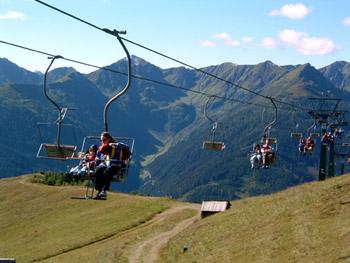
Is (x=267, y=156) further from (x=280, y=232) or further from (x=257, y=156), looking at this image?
(x=280, y=232)

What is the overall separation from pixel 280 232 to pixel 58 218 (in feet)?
181

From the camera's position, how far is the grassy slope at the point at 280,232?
3762 cm

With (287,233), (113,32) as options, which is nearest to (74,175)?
(113,32)

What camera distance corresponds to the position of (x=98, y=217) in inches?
3415

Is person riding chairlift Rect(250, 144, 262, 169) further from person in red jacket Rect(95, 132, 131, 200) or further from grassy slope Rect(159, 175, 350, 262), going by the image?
person in red jacket Rect(95, 132, 131, 200)

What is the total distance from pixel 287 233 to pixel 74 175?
19.6 metres

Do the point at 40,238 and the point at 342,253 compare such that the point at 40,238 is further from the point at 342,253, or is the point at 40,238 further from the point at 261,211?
the point at 342,253

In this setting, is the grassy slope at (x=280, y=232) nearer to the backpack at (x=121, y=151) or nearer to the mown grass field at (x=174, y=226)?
the mown grass field at (x=174, y=226)

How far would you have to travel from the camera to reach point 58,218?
9262 cm

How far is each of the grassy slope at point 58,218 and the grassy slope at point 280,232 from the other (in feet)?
63.3

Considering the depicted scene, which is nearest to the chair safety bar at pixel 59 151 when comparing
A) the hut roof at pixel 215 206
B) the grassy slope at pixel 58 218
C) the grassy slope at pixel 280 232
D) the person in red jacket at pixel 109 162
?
the person in red jacket at pixel 109 162

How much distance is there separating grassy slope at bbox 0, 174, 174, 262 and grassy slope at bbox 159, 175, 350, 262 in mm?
19305

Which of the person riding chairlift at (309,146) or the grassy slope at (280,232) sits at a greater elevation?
the person riding chairlift at (309,146)

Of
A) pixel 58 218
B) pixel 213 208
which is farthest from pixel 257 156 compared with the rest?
pixel 58 218
